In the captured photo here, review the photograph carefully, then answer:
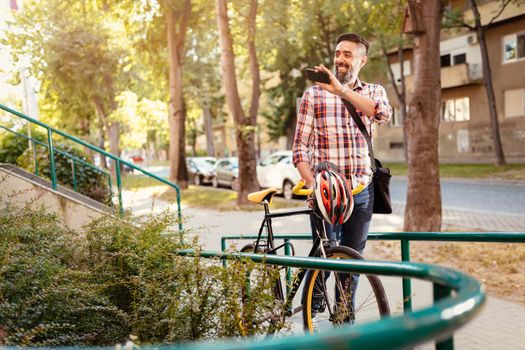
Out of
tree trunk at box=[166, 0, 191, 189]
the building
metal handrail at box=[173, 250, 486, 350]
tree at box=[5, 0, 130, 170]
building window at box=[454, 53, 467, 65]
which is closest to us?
metal handrail at box=[173, 250, 486, 350]

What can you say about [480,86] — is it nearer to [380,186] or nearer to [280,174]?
[280,174]

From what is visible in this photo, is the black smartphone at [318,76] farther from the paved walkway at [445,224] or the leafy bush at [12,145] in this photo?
the leafy bush at [12,145]

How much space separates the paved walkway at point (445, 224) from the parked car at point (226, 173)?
13.5 feet

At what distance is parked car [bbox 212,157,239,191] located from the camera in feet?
80.7

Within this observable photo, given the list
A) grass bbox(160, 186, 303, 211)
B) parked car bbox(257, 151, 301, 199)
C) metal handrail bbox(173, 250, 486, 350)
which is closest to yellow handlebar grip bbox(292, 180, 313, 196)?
metal handrail bbox(173, 250, 486, 350)

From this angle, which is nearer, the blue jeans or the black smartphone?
the black smartphone

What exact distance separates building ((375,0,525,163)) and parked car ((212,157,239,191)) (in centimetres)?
1417

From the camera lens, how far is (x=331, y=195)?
3533 millimetres

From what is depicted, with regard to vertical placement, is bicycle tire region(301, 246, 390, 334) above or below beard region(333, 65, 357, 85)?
below

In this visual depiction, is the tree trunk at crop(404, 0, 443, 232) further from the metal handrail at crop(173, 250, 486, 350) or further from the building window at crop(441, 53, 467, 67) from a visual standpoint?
the building window at crop(441, 53, 467, 67)

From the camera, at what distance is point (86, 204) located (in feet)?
23.3

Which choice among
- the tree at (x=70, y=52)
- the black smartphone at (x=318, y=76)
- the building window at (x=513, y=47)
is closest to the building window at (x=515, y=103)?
the building window at (x=513, y=47)

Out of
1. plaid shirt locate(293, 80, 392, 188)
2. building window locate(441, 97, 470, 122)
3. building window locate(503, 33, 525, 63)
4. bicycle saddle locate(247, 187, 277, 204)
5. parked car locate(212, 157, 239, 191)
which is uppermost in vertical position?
building window locate(503, 33, 525, 63)

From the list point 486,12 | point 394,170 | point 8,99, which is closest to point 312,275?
point 394,170
